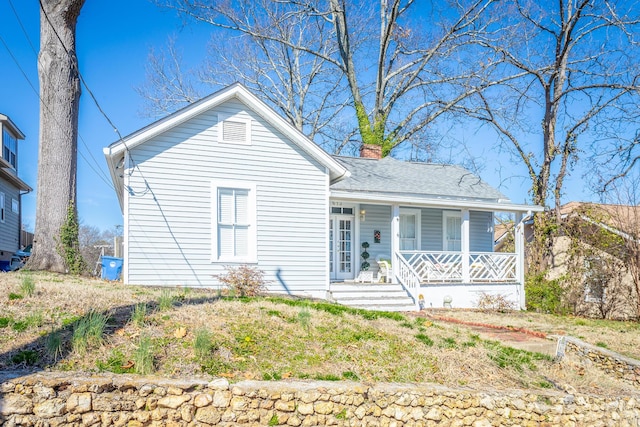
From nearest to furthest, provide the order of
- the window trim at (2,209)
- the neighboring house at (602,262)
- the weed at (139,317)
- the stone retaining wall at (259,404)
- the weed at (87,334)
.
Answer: the stone retaining wall at (259,404) → the weed at (87,334) → the weed at (139,317) → the neighboring house at (602,262) → the window trim at (2,209)

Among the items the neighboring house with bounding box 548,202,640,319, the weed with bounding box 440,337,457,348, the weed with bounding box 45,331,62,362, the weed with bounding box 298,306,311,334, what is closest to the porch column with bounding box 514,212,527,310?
the neighboring house with bounding box 548,202,640,319

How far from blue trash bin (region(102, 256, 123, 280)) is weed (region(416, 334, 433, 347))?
943 cm

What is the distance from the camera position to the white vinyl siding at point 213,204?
1116cm

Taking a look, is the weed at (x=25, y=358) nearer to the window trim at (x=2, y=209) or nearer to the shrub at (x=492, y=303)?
the shrub at (x=492, y=303)

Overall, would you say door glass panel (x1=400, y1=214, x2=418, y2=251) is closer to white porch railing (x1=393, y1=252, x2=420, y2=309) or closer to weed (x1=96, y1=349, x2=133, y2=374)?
white porch railing (x1=393, y1=252, x2=420, y2=309)

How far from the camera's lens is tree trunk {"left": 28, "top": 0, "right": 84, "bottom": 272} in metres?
12.3

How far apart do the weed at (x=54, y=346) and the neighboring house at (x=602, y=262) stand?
14632 millimetres

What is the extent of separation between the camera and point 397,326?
778 cm

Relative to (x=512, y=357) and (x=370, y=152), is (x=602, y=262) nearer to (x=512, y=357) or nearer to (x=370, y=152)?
(x=370, y=152)

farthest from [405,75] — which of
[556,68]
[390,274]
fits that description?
[390,274]

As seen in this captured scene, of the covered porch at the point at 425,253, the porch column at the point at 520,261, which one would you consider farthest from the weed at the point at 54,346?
the porch column at the point at 520,261

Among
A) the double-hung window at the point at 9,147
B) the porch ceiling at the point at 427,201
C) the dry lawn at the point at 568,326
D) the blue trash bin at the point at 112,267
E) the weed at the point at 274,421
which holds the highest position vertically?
the double-hung window at the point at 9,147

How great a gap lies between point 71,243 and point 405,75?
54.5 feet

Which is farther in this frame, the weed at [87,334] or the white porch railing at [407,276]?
the white porch railing at [407,276]
